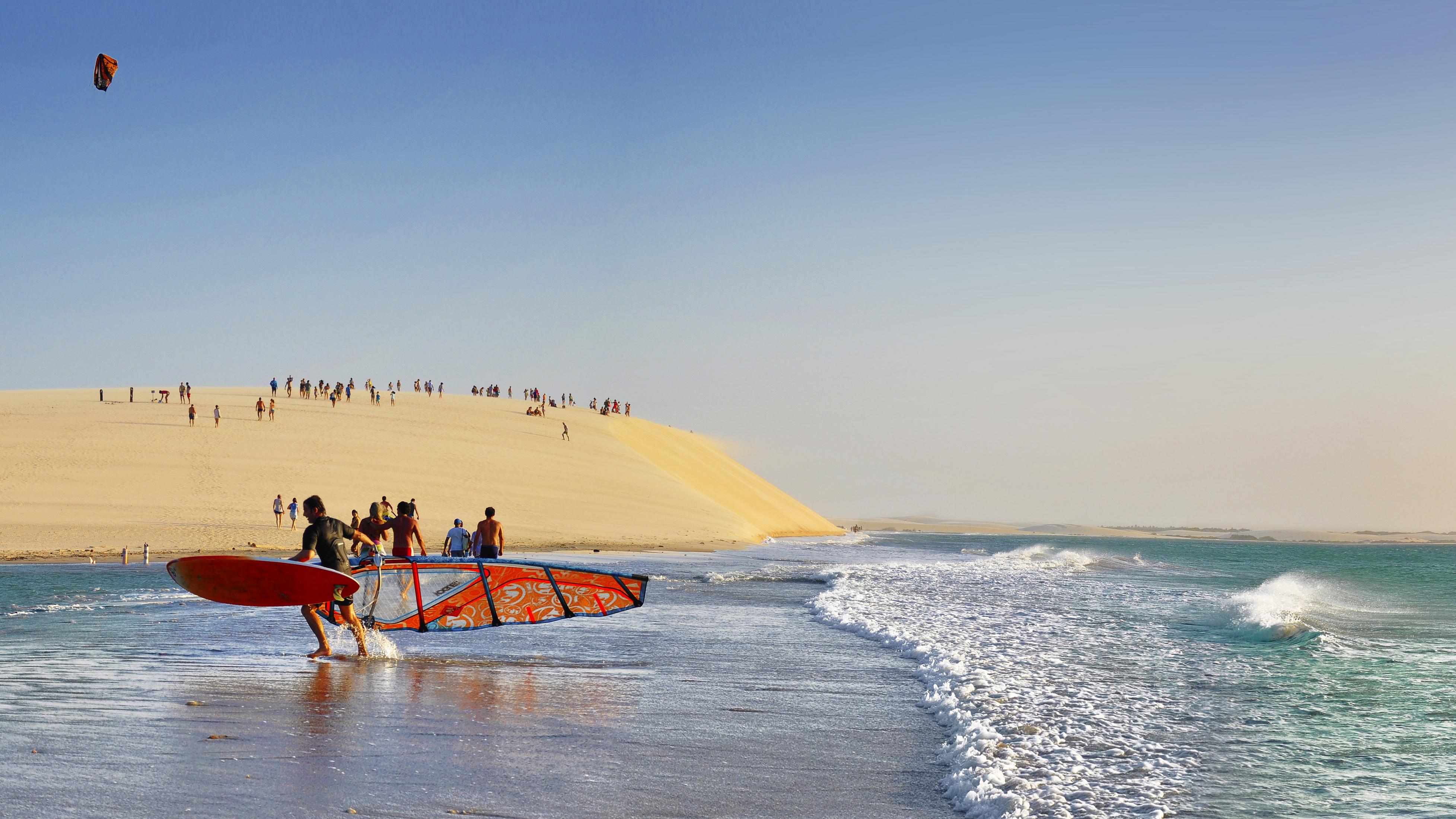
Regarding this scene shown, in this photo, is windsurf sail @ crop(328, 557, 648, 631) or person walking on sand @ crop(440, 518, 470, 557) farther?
person walking on sand @ crop(440, 518, 470, 557)

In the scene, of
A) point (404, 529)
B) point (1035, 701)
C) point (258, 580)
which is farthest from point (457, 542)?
point (1035, 701)

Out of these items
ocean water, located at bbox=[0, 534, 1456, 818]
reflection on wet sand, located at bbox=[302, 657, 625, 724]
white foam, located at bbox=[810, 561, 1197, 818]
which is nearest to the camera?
ocean water, located at bbox=[0, 534, 1456, 818]

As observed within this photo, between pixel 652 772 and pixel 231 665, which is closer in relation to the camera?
pixel 652 772

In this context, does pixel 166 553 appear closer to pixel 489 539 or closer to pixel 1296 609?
pixel 489 539

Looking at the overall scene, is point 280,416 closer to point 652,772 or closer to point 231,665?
point 231,665

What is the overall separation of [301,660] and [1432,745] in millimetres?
11617

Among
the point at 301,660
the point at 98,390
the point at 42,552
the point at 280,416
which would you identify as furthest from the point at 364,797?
the point at 98,390

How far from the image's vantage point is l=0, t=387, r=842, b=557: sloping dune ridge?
39531 mm

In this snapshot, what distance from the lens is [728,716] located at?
9.59 metres

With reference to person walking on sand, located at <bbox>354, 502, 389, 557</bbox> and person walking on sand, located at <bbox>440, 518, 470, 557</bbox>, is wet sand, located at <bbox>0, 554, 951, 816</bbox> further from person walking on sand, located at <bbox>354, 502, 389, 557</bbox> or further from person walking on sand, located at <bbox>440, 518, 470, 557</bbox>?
person walking on sand, located at <bbox>354, 502, 389, 557</bbox>

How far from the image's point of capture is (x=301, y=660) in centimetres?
1235

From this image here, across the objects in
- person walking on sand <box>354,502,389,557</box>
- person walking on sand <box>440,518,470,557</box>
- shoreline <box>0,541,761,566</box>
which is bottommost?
shoreline <box>0,541,761,566</box>

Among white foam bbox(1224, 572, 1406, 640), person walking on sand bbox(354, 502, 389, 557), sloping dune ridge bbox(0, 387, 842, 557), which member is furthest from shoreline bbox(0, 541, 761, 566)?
white foam bbox(1224, 572, 1406, 640)

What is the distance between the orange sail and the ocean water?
700cm
